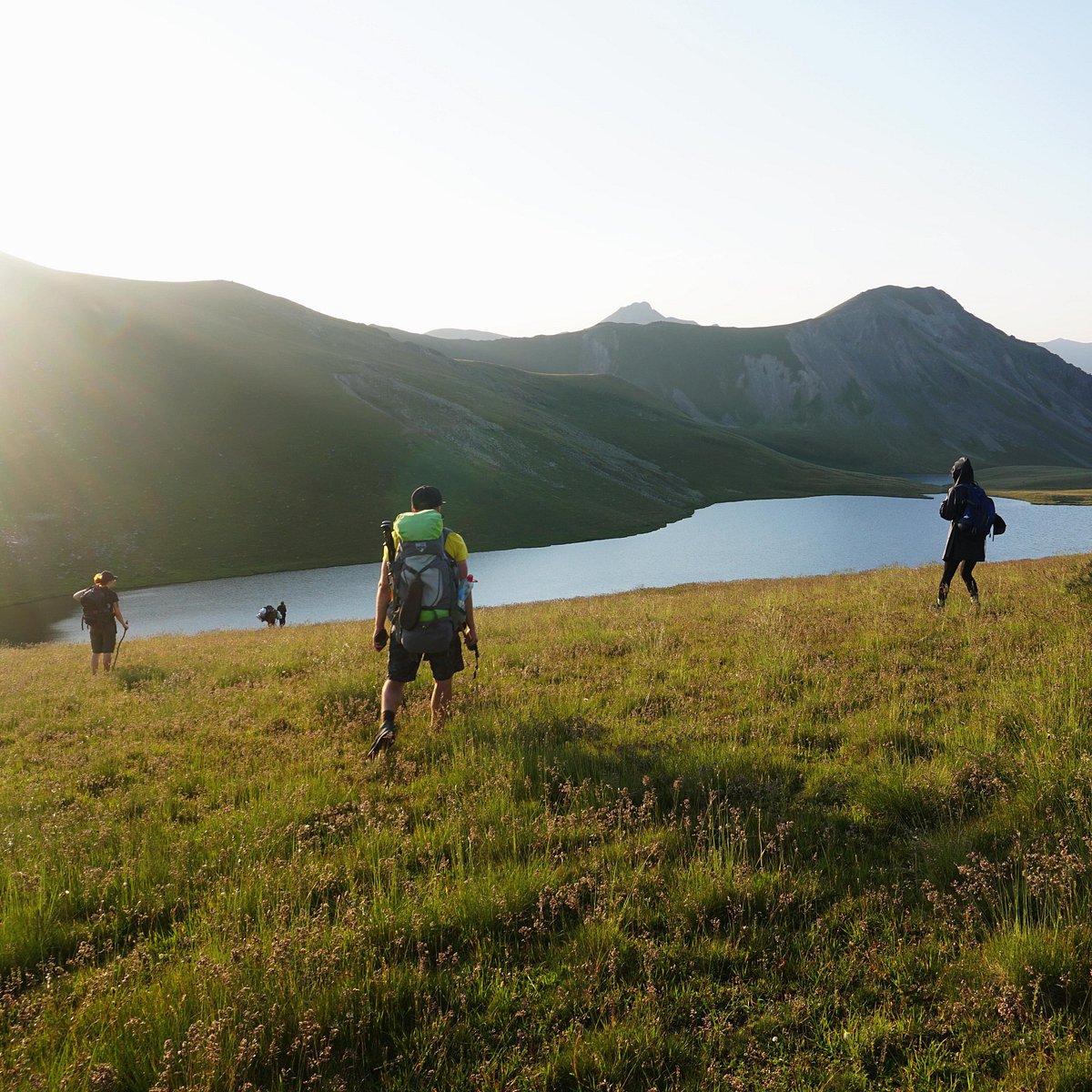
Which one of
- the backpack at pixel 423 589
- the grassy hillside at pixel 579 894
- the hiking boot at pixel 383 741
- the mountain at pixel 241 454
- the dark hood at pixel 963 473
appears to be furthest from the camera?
the mountain at pixel 241 454

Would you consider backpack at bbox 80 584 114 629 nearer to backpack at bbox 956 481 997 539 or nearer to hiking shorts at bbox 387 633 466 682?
hiking shorts at bbox 387 633 466 682

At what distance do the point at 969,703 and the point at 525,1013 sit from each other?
21.2 feet

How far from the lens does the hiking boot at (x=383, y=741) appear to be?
291 inches

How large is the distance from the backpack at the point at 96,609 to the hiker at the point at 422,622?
11.4 meters

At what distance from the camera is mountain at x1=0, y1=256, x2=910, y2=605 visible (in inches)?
3054

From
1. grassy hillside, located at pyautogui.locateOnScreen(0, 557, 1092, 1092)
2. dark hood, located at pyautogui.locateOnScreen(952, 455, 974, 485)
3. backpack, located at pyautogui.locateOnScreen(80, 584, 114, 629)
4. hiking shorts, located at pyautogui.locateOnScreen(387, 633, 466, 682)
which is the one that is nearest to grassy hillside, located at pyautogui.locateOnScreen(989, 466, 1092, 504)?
dark hood, located at pyautogui.locateOnScreen(952, 455, 974, 485)

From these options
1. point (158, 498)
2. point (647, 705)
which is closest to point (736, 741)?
point (647, 705)

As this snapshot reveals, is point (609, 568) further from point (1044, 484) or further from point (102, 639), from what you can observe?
point (1044, 484)

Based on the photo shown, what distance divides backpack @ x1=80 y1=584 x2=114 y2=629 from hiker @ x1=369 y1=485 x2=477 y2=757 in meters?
11.4

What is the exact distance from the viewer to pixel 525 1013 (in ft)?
11.4

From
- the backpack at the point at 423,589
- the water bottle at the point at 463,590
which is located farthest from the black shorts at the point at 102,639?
the water bottle at the point at 463,590

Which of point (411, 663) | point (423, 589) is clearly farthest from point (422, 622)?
point (411, 663)

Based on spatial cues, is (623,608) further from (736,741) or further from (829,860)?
(829,860)

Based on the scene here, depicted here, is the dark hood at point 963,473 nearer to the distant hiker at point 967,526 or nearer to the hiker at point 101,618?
the distant hiker at point 967,526
